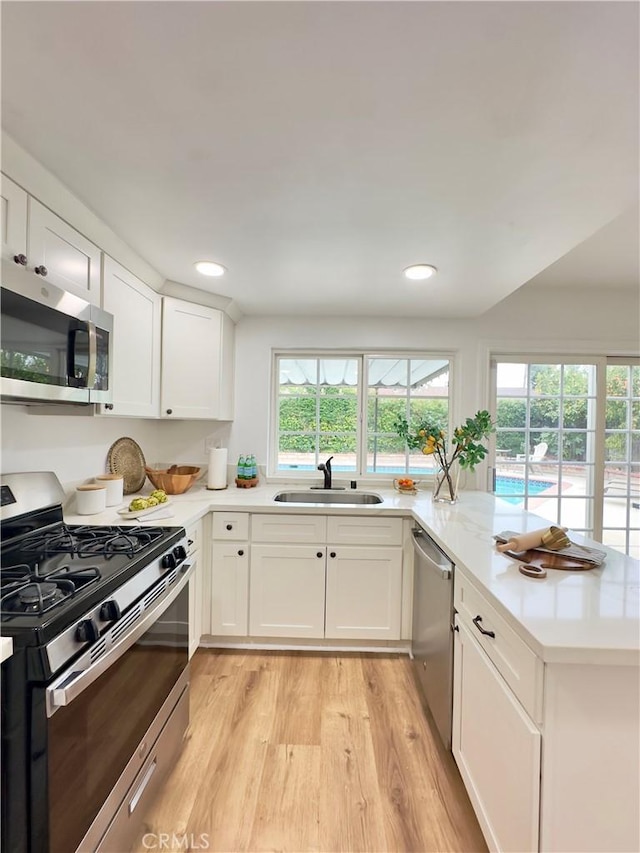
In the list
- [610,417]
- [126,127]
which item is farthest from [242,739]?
[610,417]

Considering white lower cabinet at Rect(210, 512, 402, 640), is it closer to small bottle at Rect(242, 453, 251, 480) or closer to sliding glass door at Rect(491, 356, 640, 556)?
small bottle at Rect(242, 453, 251, 480)

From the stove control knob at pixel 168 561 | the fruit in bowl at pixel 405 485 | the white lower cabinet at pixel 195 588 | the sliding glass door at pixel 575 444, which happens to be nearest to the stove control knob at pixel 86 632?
the stove control knob at pixel 168 561

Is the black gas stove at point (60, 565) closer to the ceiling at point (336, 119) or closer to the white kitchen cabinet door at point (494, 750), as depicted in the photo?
the white kitchen cabinet door at point (494, 750)

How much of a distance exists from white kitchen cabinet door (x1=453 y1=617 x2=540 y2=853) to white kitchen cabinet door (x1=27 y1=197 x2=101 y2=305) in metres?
1.94

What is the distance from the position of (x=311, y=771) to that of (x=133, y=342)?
2148 millimetres

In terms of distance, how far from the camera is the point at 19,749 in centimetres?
80

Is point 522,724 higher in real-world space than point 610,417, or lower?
lower

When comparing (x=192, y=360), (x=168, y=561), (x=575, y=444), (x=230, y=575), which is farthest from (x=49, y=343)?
(x=575, y=444)

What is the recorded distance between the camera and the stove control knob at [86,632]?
2.96ft

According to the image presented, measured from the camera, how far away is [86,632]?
91 centimetres

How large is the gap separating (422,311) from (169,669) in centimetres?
255

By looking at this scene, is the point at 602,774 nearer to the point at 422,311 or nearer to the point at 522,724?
the point at 522,724

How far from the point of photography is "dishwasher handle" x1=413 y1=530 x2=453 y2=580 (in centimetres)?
151

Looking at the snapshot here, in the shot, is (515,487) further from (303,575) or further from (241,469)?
(241,469)
